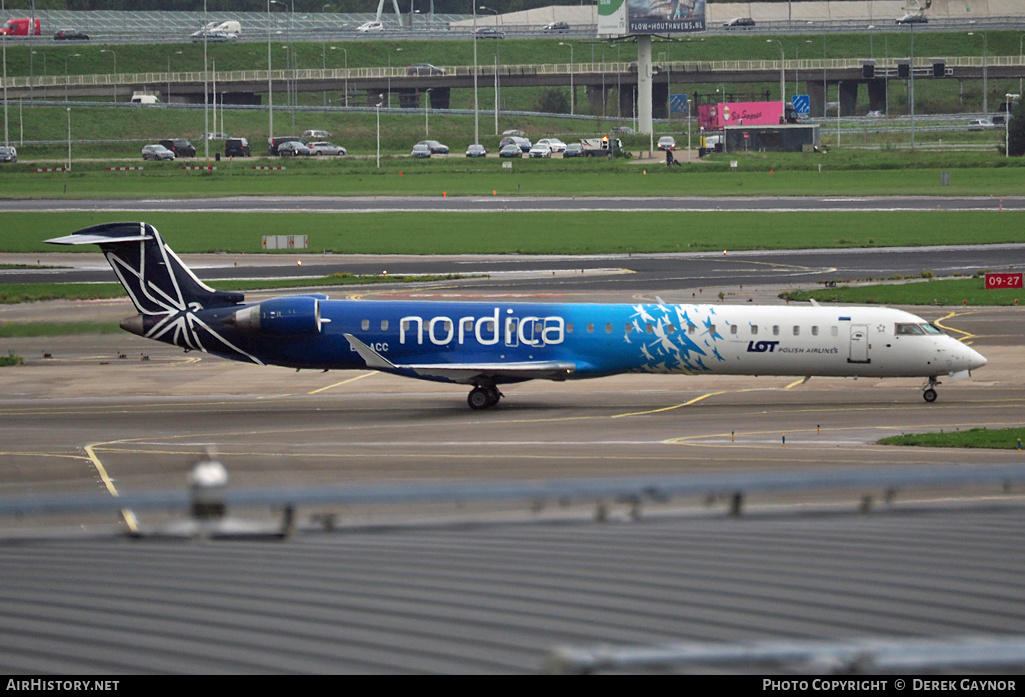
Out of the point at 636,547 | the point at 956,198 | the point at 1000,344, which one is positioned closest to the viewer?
the point at 636,547

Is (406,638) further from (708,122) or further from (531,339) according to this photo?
(708,122)

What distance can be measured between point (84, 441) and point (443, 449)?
10824mm

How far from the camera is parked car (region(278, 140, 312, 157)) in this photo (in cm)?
16925

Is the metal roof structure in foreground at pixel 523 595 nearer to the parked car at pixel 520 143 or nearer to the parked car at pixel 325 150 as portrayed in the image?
the parked car at pixel 520 143

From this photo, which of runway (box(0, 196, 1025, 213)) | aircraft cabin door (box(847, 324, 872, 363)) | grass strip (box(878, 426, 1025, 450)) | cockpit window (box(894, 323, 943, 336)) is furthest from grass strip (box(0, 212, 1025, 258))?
grass strip (box(878, 426, 1025, 450))

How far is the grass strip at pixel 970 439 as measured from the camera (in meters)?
33.8

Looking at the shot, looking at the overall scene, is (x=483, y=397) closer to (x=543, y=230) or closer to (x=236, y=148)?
(x=543, y=230)

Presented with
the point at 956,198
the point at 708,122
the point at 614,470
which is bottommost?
the point at 614,470

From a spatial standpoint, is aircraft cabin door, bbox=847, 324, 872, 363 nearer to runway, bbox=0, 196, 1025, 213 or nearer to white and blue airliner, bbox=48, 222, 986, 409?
white and blue airliner, bbox=48, 222, 986, 409

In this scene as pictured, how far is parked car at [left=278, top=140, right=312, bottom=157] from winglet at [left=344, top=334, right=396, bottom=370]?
13281cm

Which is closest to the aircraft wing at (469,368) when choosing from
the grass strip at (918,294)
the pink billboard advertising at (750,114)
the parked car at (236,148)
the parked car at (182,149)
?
the grass strip at (918,294)

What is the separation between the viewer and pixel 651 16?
16700 centimetres

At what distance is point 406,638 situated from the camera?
36.7ft
